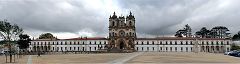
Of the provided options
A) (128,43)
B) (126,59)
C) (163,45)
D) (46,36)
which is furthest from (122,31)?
(126,59)

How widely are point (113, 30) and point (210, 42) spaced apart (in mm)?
42602

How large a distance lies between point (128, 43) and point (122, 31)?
18.9ft

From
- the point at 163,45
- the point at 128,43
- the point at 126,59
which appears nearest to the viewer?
the point at 126,59

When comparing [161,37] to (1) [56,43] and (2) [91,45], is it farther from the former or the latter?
(1) [56,43]

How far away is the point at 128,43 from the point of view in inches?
5512

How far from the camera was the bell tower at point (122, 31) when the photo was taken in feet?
458

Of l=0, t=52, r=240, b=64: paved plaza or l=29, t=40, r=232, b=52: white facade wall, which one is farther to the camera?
l=29, t=40, r=232, b=52: white facade wall

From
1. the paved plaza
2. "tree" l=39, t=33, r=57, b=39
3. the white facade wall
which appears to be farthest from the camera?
"tree" l=39, t=33, r=57, b=39

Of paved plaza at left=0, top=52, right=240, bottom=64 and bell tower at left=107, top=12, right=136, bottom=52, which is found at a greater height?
bell tower at left=107, top=12, right=136, bottom=52

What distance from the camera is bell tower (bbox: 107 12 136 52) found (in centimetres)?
13975

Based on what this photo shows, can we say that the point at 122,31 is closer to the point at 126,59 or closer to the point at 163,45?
the point at 163,45

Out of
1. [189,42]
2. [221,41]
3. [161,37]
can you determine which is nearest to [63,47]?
[161,37]

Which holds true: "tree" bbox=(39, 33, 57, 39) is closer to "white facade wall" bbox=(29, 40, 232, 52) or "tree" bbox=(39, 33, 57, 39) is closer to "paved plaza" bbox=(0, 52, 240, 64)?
"white facade wall" bbox=(29, 40, 232, 52)

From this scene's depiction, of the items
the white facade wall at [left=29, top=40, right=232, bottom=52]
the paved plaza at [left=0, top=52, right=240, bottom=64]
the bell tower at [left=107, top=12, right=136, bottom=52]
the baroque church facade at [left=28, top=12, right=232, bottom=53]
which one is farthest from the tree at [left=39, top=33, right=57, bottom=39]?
the paved plaza at [left=0, top=52, right=240, bottom=64]
